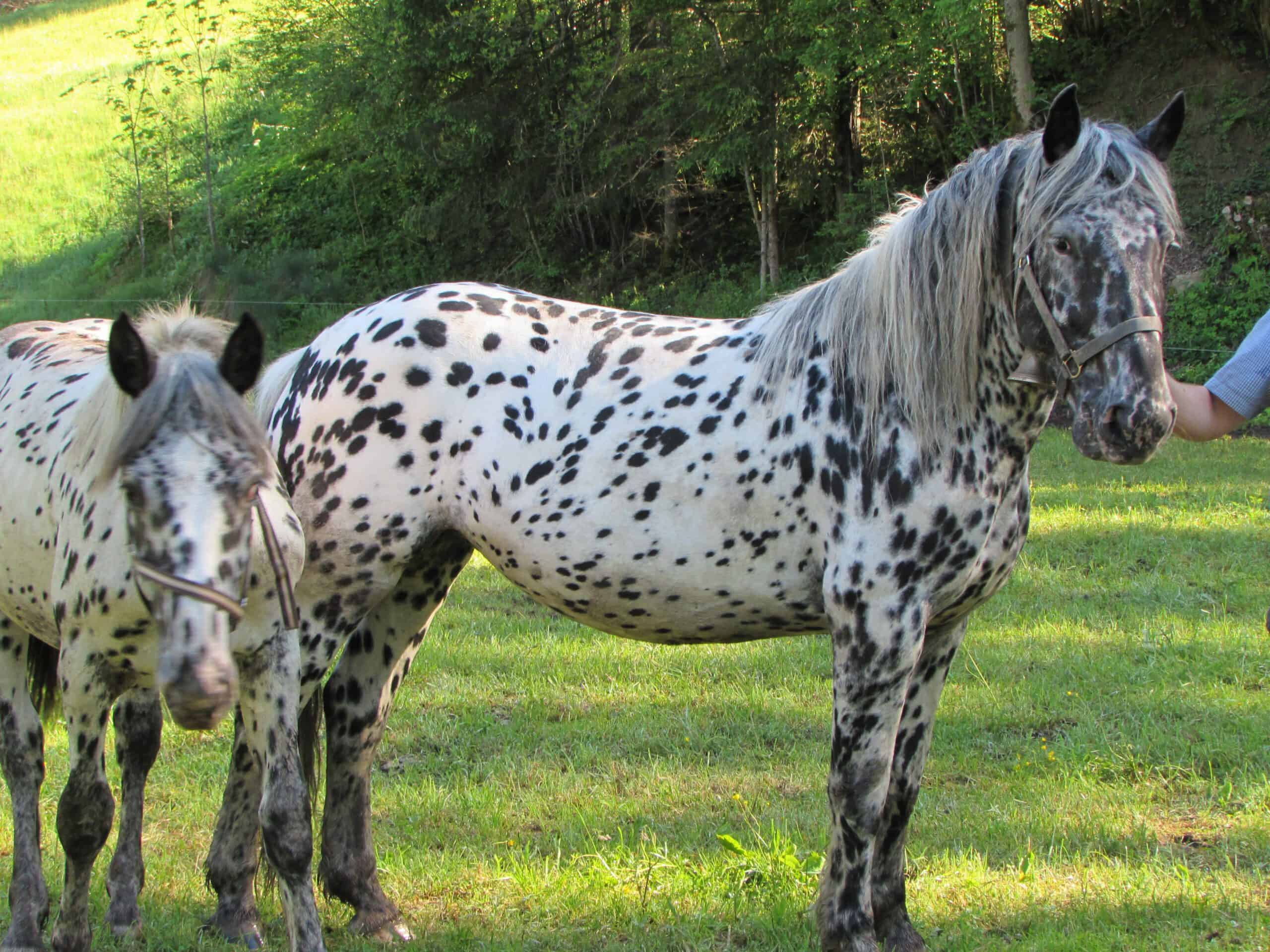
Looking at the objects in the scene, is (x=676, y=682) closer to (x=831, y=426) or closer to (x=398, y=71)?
(x=831, y=426)

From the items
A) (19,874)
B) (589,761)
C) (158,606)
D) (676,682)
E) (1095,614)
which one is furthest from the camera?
(1095,614)

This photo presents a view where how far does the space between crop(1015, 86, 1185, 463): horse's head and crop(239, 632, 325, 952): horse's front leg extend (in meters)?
2.28

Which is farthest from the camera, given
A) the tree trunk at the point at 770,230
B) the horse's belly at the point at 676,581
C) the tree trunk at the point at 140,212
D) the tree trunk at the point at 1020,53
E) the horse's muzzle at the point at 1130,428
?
the tree trunk at the point at 140,212

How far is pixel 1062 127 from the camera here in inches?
113

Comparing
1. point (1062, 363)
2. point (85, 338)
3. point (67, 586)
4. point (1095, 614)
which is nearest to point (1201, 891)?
point (1062, 363)

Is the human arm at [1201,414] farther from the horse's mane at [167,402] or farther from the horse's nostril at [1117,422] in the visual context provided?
the horse's mane at [167,402]

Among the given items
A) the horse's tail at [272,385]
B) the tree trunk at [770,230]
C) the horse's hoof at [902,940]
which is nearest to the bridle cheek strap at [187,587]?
the horse's tail at [272,385]

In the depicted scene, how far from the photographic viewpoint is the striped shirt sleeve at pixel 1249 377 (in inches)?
108

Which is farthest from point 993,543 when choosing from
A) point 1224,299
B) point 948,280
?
point 1224,299

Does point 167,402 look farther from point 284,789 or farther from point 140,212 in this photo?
point 140,212

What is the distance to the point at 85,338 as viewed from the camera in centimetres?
443

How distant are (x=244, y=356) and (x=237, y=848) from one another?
5.49ft

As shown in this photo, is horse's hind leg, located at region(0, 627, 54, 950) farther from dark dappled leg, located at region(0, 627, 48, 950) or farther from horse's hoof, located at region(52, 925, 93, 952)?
horse's hoof, located at region(52, 925, 93, 952)

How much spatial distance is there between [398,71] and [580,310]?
16957 mm
